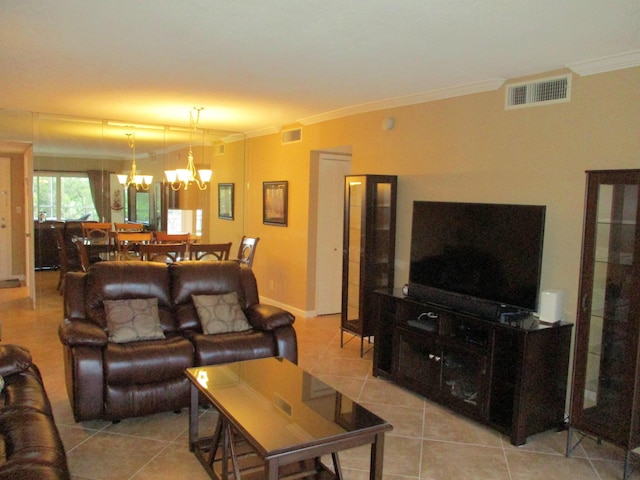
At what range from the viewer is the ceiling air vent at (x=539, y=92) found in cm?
371

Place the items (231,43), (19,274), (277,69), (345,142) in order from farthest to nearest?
(19,274), (345,142), (277,69), (231,43)

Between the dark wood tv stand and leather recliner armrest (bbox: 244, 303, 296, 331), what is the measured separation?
976 millimetres

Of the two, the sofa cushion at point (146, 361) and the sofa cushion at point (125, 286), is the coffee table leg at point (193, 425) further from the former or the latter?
the sofa cushion at point (125, 286)

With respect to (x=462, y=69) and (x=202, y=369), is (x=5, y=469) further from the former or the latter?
(x=462, y=69)

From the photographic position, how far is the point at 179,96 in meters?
5.18

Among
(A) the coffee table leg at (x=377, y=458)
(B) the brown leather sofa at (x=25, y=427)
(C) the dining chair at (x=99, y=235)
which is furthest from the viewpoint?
(C) the dining chair at (x=99, y=235)

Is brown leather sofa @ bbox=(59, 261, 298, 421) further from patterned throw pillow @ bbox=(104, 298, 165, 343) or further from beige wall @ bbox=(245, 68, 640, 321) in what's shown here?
beige wall @ bbox=(245, 68, 640, 321)

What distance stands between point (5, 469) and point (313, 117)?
5.17 m

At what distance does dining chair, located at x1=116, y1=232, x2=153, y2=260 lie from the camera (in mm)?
6262

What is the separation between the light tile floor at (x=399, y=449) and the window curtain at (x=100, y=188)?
316 centimetres

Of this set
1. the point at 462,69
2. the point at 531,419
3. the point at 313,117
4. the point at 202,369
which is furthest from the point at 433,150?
the point at 202,369

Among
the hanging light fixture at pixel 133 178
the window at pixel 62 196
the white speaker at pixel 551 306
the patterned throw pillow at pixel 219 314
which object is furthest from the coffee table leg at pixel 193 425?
the window at pixel 62 196

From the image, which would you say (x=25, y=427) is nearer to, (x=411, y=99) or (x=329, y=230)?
(x=411, y=99)

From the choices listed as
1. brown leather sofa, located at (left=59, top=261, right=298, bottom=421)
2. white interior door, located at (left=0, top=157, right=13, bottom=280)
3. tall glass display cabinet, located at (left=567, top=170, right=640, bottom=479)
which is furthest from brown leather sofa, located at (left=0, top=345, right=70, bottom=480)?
white interior door, located at (left=0, top=157, right=13, bottom=280)
